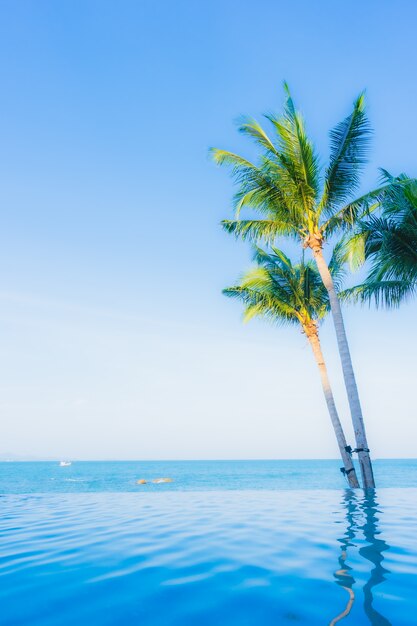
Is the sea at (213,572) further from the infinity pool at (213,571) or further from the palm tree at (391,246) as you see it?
the palm tree at (391,246)

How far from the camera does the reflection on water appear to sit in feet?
8.29

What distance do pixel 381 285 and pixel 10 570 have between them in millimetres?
12413

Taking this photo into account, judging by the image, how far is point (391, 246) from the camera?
1172 cm

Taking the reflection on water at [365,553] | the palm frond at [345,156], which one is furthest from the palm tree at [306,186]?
the reflection on water at [365,553]

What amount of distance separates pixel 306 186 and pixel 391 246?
11.0 ft

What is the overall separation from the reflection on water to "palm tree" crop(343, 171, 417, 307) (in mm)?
7384

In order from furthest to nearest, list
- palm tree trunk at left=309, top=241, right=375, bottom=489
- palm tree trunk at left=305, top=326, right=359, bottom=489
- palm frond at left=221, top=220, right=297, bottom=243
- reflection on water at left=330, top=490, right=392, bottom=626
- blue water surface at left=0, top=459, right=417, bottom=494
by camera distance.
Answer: blue water surface at left=0, top=459, right=417, bottom=494, palm frond at left=221, top=220, right=297, bottom=243, palm tree trunk at left=305, top=326, right=359, bottom=489, palm tree trunk at left=309, top=241, right=375, bottom=489, reflection on water at left=330, top=490, right=392, bottom=626

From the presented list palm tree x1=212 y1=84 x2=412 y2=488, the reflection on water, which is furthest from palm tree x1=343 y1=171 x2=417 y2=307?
the reflection on water

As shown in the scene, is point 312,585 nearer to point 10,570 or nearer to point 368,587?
point 368,587

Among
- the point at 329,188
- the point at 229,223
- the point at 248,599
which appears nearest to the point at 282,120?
the point at 329,188

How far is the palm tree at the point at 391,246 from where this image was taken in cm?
1055

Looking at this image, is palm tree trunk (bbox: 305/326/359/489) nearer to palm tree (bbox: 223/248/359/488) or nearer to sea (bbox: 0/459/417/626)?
palm tree (bbox: 223/248/359/488)

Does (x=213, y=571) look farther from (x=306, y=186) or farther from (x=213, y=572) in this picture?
(x=306, y=186)

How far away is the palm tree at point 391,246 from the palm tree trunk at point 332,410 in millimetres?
2672
